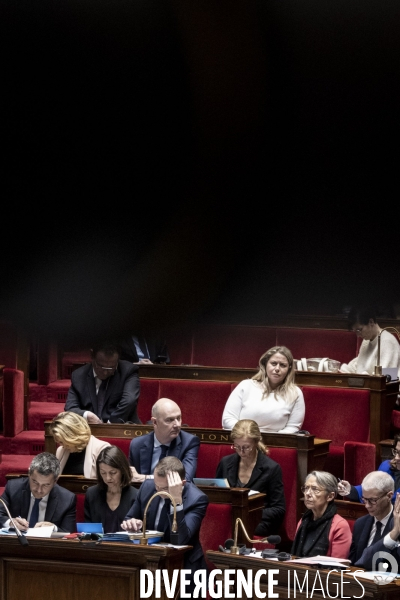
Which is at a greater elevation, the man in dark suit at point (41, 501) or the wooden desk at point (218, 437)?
the wooden desk at point (218, 437)

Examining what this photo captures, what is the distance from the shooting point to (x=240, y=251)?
0.37 m

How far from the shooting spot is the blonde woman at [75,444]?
371 cm

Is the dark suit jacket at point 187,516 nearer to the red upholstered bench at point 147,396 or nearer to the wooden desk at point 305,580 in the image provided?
the wooden desk at point 305,580

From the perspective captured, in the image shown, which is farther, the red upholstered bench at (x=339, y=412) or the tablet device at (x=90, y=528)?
the red upholstered bench at (x=339, y=412)

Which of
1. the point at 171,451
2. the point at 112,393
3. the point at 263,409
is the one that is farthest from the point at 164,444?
the point at 263,409

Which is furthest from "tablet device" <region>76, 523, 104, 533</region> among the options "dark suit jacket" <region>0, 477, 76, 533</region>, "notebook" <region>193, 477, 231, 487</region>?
"notebook" <region>193, 477, 231, 487</region>

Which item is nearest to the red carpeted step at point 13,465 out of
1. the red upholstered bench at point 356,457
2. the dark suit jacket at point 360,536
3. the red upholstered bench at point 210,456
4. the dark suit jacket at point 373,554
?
the red upholstered bench at point 210,456

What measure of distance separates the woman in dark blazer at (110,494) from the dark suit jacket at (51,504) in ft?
0.33

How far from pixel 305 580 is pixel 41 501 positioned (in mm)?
1074

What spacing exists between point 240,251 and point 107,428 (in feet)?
12.2

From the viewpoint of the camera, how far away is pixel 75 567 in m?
3.20

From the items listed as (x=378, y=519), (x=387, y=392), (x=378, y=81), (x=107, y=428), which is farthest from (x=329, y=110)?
(x=387, y=392)

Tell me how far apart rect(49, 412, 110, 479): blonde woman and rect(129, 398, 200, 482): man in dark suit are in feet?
0.53

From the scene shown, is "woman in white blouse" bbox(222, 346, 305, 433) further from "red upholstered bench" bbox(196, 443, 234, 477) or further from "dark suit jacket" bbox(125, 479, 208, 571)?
"dark suit jacket" bbox(125, 479, 208, 571)
